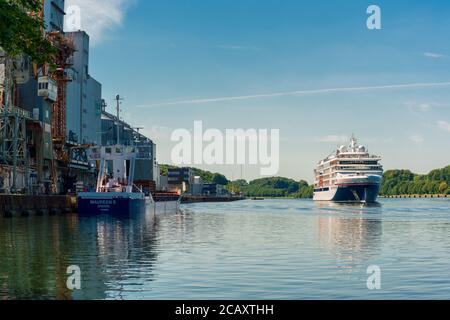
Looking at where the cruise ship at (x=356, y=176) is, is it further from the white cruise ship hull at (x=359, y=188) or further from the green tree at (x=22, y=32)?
the green tree at (x=22, y=32)

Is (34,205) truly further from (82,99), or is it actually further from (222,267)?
(82,99)

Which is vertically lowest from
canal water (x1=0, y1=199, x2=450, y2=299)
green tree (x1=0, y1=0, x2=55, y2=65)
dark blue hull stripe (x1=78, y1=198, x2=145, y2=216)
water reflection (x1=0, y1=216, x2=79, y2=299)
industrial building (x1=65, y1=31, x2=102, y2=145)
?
canal water (x1=0, y1=199, x2=450, y2=299)

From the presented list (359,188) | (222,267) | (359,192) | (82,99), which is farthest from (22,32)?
(359,192)

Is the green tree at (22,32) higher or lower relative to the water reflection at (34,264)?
higher

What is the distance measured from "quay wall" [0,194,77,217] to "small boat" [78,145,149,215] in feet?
22.7

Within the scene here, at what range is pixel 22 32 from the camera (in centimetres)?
2817

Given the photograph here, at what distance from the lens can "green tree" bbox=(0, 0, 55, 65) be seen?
1012 inches

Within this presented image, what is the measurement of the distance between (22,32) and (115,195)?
60035mm

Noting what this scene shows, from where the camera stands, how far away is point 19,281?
966 inches

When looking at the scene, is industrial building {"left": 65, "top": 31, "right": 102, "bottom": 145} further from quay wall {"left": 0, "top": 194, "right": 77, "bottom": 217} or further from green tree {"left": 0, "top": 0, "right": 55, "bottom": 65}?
green tree {"left": 0, "top": 0, "right": 55, "bottom": 65}

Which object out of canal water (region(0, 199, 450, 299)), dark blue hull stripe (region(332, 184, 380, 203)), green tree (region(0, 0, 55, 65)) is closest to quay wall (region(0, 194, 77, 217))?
canal water (region(0, 199, 450, 299))

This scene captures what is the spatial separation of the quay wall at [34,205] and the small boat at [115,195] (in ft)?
22.7

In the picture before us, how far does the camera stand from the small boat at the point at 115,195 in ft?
285

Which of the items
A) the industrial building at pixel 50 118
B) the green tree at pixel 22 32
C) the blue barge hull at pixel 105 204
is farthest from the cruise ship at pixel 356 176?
the green tree at pixel 22 32
